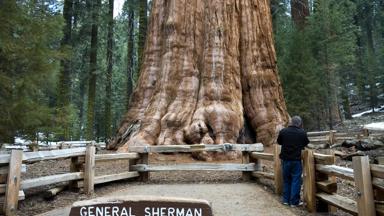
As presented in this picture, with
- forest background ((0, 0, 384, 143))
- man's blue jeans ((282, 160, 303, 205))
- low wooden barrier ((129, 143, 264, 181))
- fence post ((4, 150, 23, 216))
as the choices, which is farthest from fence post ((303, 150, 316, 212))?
forest background ((0, 0, 384, 143))

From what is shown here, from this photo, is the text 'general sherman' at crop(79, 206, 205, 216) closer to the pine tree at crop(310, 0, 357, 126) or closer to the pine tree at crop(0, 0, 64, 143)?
the pine tree at crop(0, 0, 64, 143)

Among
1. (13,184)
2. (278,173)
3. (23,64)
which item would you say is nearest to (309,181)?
(278,173)

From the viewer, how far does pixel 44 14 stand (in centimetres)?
1045

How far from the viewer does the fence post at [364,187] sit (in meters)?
5.00

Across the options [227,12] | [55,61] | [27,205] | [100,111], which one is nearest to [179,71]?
[227,12]

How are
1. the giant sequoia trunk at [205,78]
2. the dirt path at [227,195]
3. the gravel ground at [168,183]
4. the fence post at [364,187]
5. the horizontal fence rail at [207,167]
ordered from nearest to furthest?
the fence post at [364,187], the dirt path at [227,195], the gravel ground at [168,183], the horizontal fence rail at [207,167], the giant sequoia trunk at [205,78]

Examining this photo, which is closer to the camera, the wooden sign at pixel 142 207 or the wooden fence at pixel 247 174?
the wooden sign at pixel 142 207

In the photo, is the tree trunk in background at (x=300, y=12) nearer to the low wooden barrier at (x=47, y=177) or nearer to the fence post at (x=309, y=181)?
the low wooden barrier at (x=47, y=177)

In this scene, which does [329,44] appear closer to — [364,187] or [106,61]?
[106,61]

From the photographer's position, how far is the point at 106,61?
30391mm

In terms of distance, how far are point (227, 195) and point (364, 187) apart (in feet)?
11.0

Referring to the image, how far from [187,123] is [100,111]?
28.0 meters

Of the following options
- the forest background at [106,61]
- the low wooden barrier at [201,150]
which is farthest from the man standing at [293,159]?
the forest background at [106,61]

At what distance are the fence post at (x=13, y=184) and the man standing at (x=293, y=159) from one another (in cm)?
452
